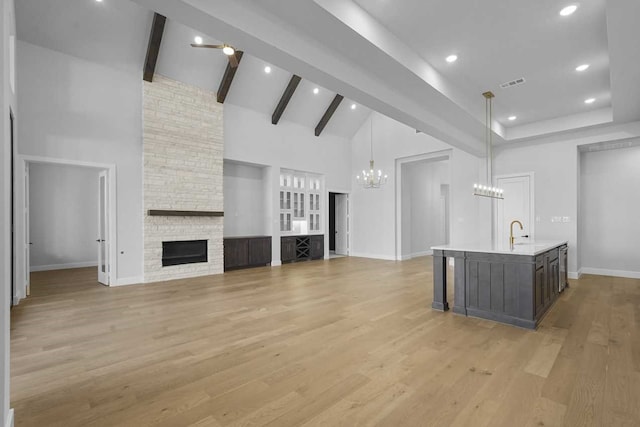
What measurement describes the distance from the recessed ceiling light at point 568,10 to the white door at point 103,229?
24.4 feet

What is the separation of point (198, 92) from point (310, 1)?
17.3 feet

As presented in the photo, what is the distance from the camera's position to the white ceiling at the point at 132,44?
513 cm

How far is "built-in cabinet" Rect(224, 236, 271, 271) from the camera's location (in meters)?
7.89

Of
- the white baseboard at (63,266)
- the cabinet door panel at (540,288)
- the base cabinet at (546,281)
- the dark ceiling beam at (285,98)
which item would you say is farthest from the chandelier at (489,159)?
the white baseboard at (63,266)

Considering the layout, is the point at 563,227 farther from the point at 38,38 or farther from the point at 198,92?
the point at 38,38

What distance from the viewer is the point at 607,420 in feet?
6.55

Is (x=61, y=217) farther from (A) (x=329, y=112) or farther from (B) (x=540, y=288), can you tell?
(B) (x=540, y=288)

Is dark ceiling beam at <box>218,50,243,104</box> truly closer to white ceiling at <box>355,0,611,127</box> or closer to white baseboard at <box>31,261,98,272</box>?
white ceiling at <box>355,0,611,127</box>

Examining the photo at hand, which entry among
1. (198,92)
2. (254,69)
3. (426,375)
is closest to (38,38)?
(198,92)

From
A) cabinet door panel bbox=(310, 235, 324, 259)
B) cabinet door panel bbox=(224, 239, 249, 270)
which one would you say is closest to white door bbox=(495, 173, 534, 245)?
cabinet door panel bbox=(310, 235, 324, 259)

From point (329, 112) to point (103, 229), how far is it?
21.4ft

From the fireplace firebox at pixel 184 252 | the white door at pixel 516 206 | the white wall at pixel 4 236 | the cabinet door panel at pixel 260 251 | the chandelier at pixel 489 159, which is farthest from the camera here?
the cabinet door panel at pixel 260 251

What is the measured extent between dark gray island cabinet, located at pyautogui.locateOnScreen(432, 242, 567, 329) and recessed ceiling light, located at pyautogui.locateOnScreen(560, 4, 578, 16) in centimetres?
260

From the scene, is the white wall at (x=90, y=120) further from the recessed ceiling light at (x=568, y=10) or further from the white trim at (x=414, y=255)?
the white trim at (x=414, y=255)
